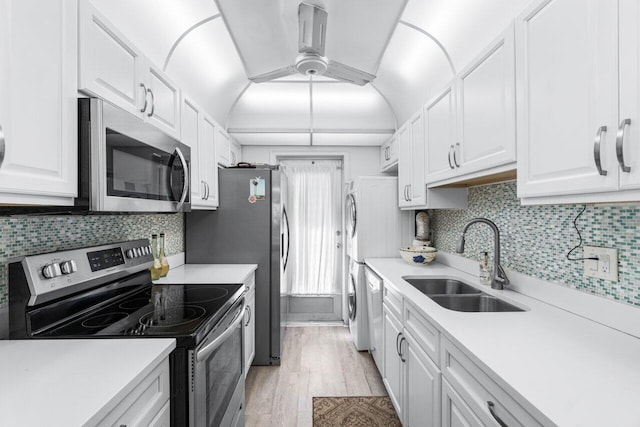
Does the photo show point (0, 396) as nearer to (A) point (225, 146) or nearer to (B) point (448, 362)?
(B) point (448, 362)

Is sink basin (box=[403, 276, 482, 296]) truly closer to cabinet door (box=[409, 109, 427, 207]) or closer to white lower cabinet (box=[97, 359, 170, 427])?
cabinet door (box=[409, 109, 427, 207])

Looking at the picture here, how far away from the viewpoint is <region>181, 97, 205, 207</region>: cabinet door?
6.74ft

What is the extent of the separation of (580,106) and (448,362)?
0.99 metres

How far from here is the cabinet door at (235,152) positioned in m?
3.38

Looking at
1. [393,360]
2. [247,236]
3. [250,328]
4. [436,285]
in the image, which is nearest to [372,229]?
[436,285]

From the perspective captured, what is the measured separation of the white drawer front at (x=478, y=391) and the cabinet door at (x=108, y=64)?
1.63 meters

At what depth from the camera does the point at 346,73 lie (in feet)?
7.15

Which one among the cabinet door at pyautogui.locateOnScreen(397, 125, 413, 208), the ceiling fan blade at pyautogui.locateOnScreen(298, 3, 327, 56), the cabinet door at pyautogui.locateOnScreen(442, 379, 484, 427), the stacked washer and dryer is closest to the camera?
the cabinet door at pyautogui.locateOnScreen(442, 379, 484, 427)

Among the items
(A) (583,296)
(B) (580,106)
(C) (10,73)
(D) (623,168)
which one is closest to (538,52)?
(B) (580,106)

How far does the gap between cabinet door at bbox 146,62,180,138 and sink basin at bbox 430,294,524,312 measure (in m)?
1.78

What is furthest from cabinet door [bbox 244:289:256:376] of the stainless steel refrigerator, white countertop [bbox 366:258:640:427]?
white countertop [bbox 366:258:640:427]

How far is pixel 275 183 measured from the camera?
281 cm

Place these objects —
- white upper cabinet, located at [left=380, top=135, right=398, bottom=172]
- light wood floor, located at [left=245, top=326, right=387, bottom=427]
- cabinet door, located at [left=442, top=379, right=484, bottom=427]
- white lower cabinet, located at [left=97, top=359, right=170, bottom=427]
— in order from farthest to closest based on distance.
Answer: white upper cabinet, located at [left=380, top=135, right=398, bottom=172]
light wood floor, located at [left=245, top=326, right=387, bottom=427]
cabinet door, located at [left=442, top=379, right=484, bottom=427]
white lower cabinet, located at [left=97, top=359, right=170, bottom=427]

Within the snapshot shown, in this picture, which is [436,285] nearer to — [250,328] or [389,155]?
[250,328]
